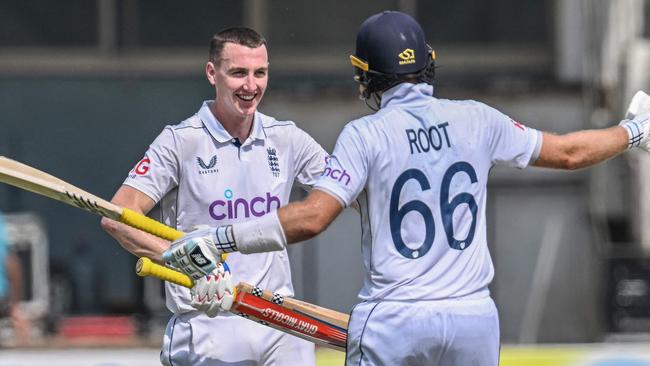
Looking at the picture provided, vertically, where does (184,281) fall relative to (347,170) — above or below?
below

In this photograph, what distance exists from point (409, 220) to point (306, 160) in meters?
1.42

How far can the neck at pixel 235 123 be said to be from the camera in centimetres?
611

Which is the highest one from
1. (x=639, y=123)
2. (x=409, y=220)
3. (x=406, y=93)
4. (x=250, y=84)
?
(x=250, y=84)

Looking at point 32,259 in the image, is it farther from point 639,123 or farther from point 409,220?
point 409,220

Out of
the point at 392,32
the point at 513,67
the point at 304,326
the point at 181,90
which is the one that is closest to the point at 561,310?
the point at 513,67

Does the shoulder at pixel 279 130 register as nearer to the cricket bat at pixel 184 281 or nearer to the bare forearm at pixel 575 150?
the cricket bat at pixel 184 281

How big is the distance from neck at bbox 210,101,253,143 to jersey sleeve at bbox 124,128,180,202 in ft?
0.75

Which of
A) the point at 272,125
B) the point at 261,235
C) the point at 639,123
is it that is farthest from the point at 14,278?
the point at 639,123

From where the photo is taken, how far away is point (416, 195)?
4895 millimetres

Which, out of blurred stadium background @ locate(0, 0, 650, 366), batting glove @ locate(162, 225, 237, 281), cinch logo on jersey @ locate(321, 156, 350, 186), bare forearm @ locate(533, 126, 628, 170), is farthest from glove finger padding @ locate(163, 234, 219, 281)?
blurred stadium background @ locate(0, 0, 650, 366)

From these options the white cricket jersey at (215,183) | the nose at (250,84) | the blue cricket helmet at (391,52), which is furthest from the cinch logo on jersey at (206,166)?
the blue cricket helmet at (391,52)

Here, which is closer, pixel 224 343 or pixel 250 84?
pixel 224 343

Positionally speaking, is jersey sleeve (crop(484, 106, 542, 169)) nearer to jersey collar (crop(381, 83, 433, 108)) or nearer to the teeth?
jersey collar (crop(381, 83, 433, 108))

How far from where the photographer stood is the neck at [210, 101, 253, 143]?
240 inches
